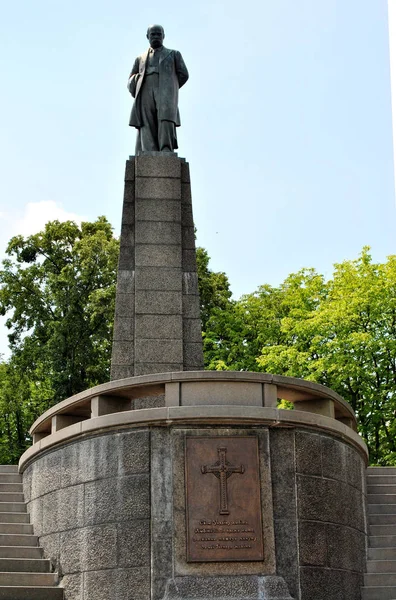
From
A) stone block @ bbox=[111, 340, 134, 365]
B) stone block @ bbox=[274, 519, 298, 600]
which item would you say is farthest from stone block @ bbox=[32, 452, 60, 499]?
stone block @ bbox=[274, 519, 298, 600]

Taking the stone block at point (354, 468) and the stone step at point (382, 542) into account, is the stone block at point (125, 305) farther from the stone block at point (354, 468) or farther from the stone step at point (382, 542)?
the stone step at point (382, 542)

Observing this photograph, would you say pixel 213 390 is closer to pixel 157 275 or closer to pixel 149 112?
pixel 157 275

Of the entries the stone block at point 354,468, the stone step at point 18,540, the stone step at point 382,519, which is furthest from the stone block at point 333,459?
the stone step at point 18,540

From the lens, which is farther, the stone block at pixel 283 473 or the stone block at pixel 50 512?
the stone block at pixel 50 512

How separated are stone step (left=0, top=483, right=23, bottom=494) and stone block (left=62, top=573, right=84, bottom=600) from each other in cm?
283

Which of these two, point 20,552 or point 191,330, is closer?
point 20,552

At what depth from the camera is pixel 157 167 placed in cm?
1516

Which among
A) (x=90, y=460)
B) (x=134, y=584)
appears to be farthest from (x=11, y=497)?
(x=134, y=584)

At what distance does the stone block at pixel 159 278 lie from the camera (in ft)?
47.2

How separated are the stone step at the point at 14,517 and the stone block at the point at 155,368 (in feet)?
9.14

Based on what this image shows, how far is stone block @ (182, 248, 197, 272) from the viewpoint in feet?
48.1

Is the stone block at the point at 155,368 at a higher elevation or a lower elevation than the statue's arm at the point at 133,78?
lower

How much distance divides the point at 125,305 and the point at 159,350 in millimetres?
956

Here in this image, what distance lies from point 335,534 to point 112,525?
260cm
